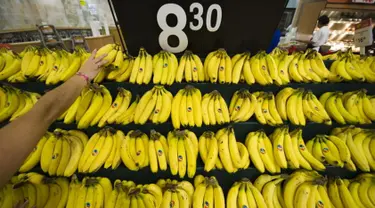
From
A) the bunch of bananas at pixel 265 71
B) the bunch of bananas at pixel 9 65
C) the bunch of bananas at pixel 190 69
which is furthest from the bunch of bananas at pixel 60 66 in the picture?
the bunch of bananas at pixel 265 71

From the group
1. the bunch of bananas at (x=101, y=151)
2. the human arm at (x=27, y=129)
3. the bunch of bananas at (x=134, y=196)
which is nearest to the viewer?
the human arm at (x=27, y=129)

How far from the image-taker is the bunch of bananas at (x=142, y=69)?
1.24 metres

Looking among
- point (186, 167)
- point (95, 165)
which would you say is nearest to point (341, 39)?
point (186, 167)

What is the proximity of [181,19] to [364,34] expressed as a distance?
2.05 m

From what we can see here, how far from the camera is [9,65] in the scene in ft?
4.16

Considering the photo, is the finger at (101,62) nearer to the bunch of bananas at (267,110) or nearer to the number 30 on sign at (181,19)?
the number 30 on sign at (181,19)

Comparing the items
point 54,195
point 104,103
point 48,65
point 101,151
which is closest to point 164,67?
point 104,103

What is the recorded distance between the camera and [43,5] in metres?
4.47

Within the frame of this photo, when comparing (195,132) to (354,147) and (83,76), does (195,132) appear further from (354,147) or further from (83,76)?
(354,147)

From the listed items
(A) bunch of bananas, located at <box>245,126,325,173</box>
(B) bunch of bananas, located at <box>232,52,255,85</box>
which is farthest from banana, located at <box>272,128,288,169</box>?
(B) bunch of bananas, located at <box>232,52,255,85</box>

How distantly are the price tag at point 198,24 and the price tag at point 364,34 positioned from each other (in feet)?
4.34

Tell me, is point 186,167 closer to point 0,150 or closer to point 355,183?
point 0,150

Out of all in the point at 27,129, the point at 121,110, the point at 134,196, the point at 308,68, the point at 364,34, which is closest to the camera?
the point at 27,129

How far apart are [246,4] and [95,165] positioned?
4.95 ft
